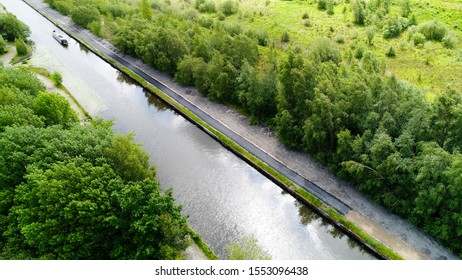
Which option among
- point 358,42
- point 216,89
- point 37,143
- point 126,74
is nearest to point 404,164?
point 216,89

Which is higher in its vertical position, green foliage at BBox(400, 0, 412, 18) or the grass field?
green foliage at BBox(400, 0, 412, 18)

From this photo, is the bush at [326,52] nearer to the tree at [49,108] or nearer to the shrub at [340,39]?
the shrub at [340,39]

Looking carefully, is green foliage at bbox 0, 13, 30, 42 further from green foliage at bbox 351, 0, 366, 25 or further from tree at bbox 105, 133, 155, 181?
green foliage at bbox 351, 0, 366, 25

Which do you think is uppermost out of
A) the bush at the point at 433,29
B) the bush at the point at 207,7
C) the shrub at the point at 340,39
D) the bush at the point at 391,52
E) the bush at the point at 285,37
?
the bush at the point at 433,29

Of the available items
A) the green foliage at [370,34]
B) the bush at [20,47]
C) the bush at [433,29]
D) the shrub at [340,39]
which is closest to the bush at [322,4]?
the shrub at [340,39]

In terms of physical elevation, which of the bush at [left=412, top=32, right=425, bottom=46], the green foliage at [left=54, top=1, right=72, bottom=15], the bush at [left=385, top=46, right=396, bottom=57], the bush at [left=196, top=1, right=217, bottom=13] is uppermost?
the bush at [left=412, top=32, right=425, bottom=46]

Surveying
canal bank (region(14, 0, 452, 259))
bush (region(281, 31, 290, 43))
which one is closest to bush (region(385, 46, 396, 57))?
bush (region(281, 31, 290, 43))

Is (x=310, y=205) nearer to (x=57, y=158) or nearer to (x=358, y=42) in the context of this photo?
(x=57, y=158)
